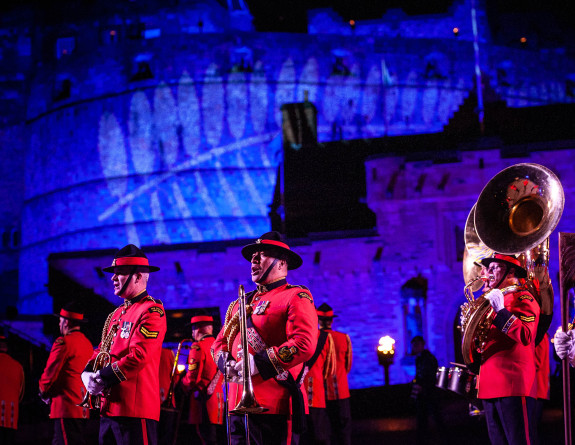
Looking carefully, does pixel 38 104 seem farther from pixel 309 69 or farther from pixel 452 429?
pixel 452 429

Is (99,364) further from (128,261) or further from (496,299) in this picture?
(496,299)

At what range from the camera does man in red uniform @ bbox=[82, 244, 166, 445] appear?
232 inches

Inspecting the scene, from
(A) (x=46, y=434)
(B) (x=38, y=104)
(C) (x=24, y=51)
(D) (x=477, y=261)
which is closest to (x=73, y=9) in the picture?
(C) (x=24, y=51)

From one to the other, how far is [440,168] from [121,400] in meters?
17.2

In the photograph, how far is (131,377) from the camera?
6016 mm

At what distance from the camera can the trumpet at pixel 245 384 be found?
5.21 m

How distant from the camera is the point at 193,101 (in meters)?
34.7

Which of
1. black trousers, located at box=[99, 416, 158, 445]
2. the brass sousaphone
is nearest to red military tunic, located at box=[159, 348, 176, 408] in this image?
black trousers, located at box=[99, 416, 158, 445]

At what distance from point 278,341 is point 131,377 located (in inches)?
49.2

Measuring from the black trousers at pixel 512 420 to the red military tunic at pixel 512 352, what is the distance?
0.07m

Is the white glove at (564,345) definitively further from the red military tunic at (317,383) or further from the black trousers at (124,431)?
the red military tunic at (317,383)

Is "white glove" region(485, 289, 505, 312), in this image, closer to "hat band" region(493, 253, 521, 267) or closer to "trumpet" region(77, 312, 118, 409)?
"hat band" region(493, 253, 521, 267)

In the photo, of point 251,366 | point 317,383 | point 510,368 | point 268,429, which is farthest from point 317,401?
point 251,366

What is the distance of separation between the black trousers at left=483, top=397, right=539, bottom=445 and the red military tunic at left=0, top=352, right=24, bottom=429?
22.2 feet
